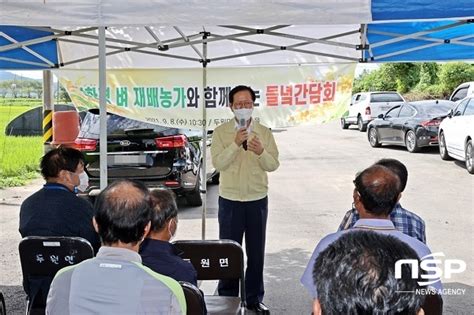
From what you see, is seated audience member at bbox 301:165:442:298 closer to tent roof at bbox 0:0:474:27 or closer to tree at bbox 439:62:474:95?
tent roof at bbox 0:0:474:27

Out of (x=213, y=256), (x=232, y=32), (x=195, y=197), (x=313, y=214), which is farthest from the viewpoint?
(x=195, y=197)

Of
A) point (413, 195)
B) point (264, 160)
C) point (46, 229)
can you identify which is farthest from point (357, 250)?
point (413, 195)

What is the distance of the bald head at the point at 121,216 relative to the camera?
208 cm

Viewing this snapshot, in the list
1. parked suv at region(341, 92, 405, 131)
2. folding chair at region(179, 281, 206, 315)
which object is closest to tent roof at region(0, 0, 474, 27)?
folding chair at region(179, 281, 206, 315)

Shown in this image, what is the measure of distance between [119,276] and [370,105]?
20.6 meters

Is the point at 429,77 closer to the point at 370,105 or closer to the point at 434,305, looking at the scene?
the point at 370,105

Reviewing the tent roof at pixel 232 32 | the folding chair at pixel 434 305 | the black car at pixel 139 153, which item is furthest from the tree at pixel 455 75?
the folding chair at pixel 434 305

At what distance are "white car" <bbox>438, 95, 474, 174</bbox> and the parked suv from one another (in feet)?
26.6

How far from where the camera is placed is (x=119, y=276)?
6.49ft

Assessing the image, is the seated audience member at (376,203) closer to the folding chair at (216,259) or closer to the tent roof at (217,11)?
the folding chair at (216,259)

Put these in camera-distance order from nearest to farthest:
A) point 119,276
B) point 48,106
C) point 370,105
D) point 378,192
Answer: point 119,276 → point 378,192 → point 48,106 → point 370,105

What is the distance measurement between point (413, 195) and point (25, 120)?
10591 mm

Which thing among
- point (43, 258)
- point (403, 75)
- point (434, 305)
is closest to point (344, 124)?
point (403, 75)

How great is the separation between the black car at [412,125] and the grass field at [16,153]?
938cm
